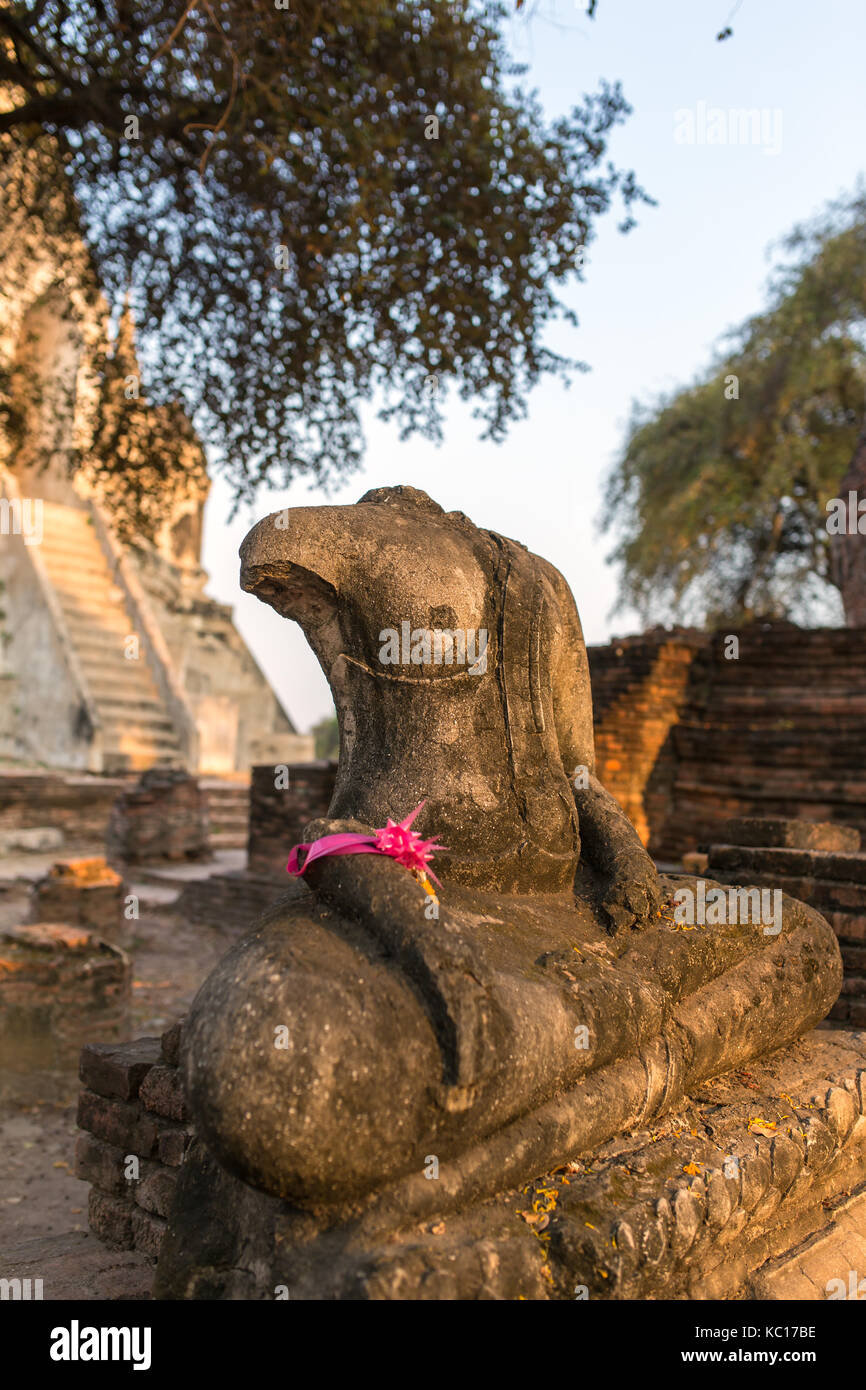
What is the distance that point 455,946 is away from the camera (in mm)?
1720

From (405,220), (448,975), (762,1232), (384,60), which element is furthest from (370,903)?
(384,60)

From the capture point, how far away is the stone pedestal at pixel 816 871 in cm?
335

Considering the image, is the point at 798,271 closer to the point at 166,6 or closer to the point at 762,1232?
the point at 166,6

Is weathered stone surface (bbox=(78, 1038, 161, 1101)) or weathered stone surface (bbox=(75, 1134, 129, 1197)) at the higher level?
weathered stone surface (bbox=(78, 1038, 161, 1101))

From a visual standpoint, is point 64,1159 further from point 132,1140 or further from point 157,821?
point 157,821

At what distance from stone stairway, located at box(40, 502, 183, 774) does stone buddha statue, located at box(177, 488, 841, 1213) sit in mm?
11606

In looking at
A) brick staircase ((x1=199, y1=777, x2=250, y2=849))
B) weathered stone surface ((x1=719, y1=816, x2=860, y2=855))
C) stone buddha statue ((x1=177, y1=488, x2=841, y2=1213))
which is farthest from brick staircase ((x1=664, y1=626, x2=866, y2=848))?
brick staircase ((x1=199, y1=777, x2=250, y2=849))

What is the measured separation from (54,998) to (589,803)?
367 cm

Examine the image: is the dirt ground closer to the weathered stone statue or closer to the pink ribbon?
the weathered stone statue

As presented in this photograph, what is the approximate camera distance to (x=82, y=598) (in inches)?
615

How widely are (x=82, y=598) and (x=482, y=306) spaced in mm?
10529

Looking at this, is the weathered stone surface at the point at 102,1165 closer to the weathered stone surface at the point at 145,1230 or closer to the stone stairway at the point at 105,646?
the weathered stone surface at the point at 145,1230

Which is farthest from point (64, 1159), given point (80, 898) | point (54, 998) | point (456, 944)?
point (80, 898)

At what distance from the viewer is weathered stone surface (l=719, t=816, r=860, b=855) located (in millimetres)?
3850
